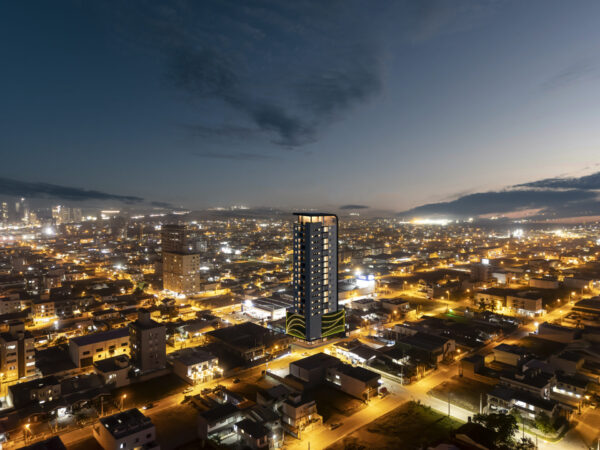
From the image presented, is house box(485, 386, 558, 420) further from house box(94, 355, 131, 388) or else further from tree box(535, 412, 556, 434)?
house box(94, 355, 131, 388)

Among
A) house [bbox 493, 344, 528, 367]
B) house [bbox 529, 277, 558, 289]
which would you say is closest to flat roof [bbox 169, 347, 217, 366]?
house [bbox 493, 344, 528, 367]

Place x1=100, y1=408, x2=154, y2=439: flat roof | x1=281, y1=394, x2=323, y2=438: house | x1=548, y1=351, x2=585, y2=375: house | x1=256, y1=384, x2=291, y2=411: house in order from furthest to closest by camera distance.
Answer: x1=548, y1=351, x2=585, y2=375: house
x1=256, y1=384, x2=291, y2=411: house
x1=281, y1=394, x2=323, y2=438: house
x1=100, y1=408, x2=154, y2=439: flat roof

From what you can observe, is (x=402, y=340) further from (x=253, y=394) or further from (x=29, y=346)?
(x=29, y=346)

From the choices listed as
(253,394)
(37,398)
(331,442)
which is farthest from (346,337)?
(37,398)

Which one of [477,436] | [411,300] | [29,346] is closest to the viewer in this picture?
[477,436]

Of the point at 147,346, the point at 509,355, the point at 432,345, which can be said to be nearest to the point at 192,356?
the point at 147,346

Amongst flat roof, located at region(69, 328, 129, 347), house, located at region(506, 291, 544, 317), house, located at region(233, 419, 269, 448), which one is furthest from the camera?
house, located at region(506, 291, 544, 317)
